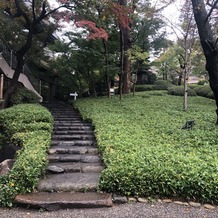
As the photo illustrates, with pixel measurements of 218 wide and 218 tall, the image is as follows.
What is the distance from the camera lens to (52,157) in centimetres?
526

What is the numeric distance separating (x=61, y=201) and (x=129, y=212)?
98 cm

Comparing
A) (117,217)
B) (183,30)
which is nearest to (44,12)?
(183,30)

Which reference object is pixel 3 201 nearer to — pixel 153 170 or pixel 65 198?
pixel 65 198

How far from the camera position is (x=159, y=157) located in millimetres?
4398

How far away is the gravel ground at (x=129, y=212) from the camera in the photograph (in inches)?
127

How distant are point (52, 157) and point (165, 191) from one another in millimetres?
2653

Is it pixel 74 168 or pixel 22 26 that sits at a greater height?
pixel 22 26

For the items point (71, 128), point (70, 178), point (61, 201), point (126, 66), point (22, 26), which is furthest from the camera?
point (126, 66)

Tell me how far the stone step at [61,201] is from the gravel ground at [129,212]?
0.08 metres

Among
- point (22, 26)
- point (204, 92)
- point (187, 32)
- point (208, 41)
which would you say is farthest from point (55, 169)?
point (204, 92)

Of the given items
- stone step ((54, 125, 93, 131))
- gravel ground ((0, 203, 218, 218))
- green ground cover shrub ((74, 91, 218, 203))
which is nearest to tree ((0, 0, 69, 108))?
stone step ((54, 125, 93, 131))

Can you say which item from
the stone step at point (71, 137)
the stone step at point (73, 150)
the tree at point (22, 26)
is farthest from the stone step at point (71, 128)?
the tree at point (22, 26)

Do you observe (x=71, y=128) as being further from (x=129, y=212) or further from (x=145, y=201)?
(x=129, y=212)

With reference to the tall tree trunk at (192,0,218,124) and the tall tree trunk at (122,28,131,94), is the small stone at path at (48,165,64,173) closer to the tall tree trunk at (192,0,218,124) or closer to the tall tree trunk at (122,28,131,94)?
the tall tree trunk at (192,0,218,124)
